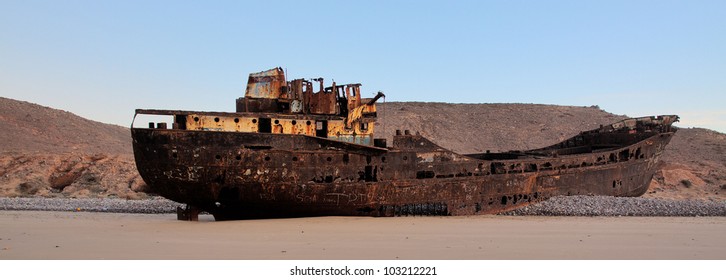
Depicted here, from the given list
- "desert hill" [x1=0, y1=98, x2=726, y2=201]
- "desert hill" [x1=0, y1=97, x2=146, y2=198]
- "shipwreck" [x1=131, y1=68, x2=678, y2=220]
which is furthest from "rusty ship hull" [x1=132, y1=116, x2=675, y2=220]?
"desert hill" [x1=0, y1=97, x2=146, y2=198]

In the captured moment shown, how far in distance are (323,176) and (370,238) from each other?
13.3 feet

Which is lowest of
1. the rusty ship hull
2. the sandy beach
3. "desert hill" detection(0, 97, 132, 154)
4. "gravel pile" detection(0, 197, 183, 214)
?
the sandy beach

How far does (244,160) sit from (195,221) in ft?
6.34

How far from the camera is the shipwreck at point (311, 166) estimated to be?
45.3 ft

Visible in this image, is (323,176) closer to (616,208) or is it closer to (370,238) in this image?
(370,238)

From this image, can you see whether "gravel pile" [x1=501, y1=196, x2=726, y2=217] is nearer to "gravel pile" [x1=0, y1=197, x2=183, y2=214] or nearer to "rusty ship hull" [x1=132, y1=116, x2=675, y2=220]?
"rusty ship hull" [x1=132, y1=116, x2=675, y2=220]

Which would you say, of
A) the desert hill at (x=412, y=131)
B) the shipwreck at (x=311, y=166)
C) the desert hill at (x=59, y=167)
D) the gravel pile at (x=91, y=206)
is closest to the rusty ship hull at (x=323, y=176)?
the shipwreck at (x=311, y=166)

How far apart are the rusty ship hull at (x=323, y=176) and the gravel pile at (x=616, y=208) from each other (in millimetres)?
577

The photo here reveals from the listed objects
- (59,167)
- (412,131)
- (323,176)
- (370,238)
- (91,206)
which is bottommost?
(370,238)

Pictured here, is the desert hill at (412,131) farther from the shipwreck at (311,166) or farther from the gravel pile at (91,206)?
the shipwreck at (311,166)

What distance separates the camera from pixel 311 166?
47.0ft

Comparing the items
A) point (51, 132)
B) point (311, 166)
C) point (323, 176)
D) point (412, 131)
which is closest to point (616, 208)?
point (323, 176)

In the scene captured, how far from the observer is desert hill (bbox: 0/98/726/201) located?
984 inches

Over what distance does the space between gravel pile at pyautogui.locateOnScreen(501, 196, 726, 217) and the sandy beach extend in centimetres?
86
